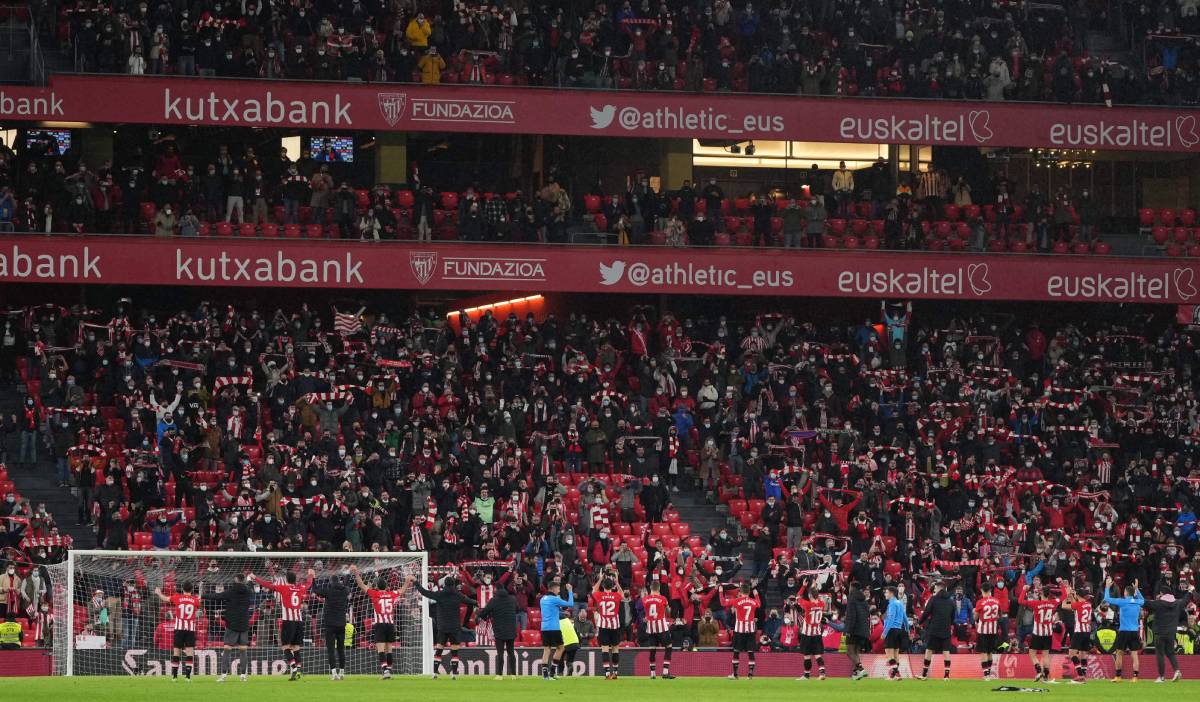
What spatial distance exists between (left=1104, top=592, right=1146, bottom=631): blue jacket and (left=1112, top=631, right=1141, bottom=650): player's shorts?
115 mm

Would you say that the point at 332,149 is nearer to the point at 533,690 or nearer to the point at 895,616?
the point at 895,616

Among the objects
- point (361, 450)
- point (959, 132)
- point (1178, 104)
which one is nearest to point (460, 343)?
point (361, 450)

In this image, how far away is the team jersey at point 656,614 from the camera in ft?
95.5

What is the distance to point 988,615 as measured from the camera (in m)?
29.7

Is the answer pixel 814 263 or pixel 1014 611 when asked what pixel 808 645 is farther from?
pixel 814 263

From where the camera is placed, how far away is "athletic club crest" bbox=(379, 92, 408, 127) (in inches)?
1597

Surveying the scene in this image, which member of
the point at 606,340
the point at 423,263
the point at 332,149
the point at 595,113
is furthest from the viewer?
the point at 332,149

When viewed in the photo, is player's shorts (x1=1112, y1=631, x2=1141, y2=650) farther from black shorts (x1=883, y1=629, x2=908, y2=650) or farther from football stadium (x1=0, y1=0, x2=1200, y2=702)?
black shorts (x1=883, y1=629, x2=908, y2=650)

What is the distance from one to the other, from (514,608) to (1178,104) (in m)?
22.3

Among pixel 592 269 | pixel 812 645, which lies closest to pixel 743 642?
pixel 812 645

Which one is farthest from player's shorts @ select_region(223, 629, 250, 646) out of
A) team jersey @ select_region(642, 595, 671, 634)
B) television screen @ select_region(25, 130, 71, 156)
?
television screen @ select_region(25, 130, 71, 156)

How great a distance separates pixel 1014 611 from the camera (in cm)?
3356

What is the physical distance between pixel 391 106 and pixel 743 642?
16.2 metres

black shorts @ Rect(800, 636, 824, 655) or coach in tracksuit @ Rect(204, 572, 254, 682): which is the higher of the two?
coach in tracksuit @ Rect(204, 572, 254, 682)
